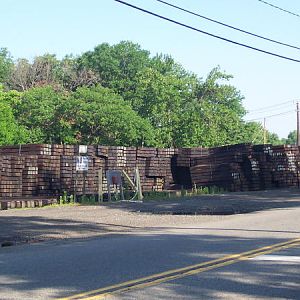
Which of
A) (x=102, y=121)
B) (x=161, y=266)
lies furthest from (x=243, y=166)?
(x=161, y=266)

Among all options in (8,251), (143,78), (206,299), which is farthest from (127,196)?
(143,78)

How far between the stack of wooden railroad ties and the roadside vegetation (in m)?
11.0

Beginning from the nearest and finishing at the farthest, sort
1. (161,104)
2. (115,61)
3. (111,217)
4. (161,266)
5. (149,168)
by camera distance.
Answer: (161,266) < (111,217) < (149,168) < (161,104) < (115,61)

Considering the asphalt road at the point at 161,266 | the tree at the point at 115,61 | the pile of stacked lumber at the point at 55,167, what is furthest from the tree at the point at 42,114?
the asphalt road at the point at 161,266

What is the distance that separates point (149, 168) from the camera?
113 ft

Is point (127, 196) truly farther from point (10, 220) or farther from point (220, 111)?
point (220, 111)

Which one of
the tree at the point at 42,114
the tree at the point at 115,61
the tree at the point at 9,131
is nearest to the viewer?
the tree at the point at 9,131

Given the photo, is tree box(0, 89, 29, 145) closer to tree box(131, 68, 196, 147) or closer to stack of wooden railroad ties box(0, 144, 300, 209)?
stack of wooden railroad ties box(0, 144, 300, 209)

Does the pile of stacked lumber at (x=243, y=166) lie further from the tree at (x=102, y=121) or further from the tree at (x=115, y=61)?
the tree at (x=115, y=61)

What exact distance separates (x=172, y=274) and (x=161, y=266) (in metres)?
0.74

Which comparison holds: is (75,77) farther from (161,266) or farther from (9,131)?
(161,266)

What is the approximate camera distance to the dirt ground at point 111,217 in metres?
15.8

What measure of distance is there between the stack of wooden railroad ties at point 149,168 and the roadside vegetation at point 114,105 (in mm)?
11034

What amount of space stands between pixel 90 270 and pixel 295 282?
10.2ft
